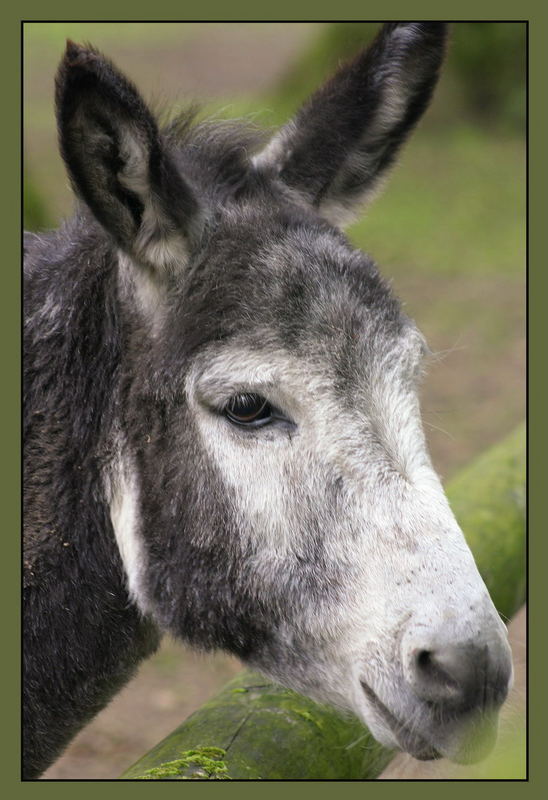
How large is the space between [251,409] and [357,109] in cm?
175

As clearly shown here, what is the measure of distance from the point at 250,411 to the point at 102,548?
3.42ft

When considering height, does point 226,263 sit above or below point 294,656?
above

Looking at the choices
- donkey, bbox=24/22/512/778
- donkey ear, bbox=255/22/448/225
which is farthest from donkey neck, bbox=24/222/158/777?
donkey ear, bbox=255/22/448/225

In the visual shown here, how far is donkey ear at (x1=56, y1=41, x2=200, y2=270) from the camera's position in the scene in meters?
3.37

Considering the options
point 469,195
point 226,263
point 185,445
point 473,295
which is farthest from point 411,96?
point 469,195

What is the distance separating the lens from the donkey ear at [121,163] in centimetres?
337

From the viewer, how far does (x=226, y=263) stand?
378 cm

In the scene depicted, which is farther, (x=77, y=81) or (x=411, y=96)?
(x=411, y=96)

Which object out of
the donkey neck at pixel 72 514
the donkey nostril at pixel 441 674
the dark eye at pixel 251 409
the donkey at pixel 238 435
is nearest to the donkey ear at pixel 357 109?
the donkey at pixel 238 435

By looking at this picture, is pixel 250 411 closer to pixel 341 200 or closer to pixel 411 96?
pixel 341 200

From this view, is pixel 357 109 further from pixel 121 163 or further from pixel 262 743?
pixel 262 743

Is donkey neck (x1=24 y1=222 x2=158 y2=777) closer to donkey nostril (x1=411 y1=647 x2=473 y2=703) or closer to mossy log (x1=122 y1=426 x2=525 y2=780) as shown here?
mossy log (x1=122 y1=426 x2=525 y2=780)

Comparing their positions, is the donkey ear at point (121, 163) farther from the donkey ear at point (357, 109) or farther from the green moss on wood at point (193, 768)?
the green moss on wood at point (193, 768)

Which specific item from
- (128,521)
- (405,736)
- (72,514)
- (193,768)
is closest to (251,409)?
(128,521)
